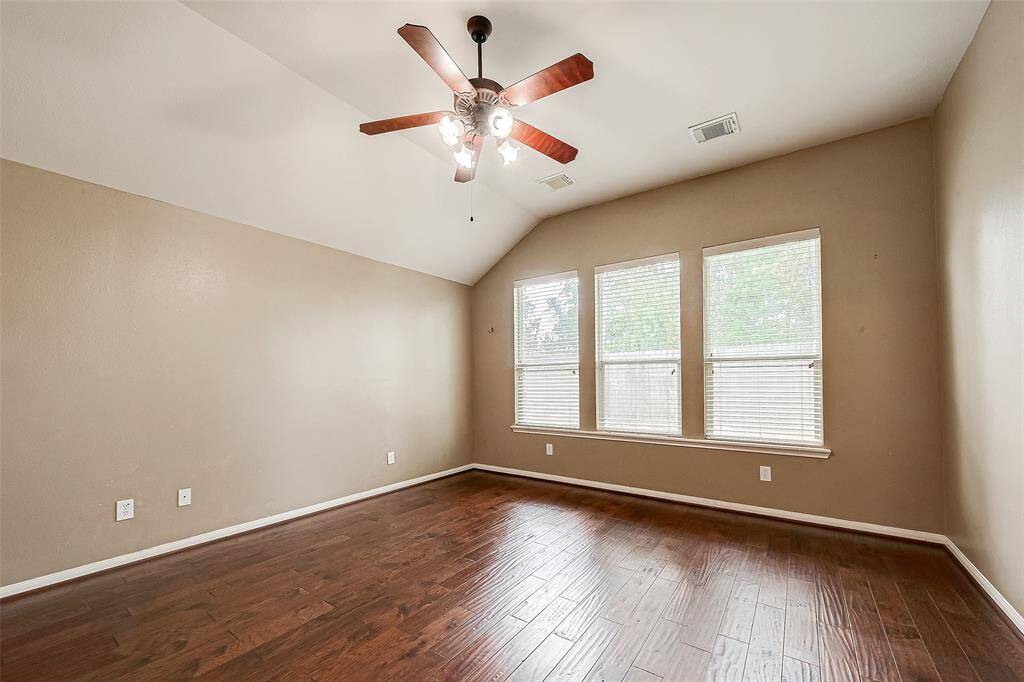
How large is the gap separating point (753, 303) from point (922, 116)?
5.61 feet

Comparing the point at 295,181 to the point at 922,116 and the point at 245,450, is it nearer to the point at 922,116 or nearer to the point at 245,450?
the point at 245,450

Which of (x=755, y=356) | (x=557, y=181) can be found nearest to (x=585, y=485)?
(x=755, y=356)

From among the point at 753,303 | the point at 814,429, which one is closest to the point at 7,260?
the point at 753,303

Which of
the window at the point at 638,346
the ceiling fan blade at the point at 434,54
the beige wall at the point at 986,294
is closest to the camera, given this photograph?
the ceiling fan blade at the point at 434,54

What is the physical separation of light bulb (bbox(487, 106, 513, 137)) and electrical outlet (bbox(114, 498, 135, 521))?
3332 mm

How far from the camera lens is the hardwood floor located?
186 centimetres

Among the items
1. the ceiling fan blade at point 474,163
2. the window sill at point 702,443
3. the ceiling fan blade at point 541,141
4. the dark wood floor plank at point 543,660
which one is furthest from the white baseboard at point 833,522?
the ceiling fan blade at point 474,163

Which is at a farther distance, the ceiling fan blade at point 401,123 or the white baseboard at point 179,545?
the white baseboard at point 179,545

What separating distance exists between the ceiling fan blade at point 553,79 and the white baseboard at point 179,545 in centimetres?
366

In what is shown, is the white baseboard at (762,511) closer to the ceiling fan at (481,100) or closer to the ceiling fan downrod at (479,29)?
the ceiling fan at (481,100)

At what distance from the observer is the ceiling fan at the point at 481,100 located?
6.31 feet

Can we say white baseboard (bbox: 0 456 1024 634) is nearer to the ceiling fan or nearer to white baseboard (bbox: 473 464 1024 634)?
white baseboard (bbox: 473 464 1024 634)

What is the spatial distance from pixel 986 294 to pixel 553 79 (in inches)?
102

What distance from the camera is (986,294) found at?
2.37m
